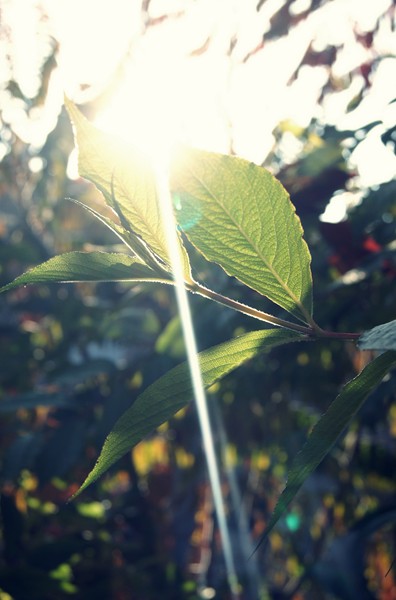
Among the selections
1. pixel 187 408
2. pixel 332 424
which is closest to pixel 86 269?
pixel 332 424

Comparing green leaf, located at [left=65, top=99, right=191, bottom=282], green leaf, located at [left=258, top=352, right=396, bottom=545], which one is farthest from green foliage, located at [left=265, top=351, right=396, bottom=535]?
green leaf, located at [left=65, top=99, right=191, bottom=282]

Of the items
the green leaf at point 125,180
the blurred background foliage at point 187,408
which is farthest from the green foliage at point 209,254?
the blurred background foliage at point 187,408

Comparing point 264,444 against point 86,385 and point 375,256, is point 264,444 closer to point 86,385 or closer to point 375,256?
point 86,385

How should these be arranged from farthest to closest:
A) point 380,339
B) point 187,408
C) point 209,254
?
point 187,408 → point 209,254 → point 380,339

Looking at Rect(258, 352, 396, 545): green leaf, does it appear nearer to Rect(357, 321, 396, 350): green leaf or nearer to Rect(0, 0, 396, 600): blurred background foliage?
Rect(357, 321, 396, 350): green leaf

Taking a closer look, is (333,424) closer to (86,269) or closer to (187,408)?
(86,269)

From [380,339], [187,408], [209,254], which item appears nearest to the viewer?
[380,339]

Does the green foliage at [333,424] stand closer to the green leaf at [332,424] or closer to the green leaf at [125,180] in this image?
the green leaf at [332,424]

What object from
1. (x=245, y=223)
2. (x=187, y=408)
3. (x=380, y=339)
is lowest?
(x=187, y=408)
